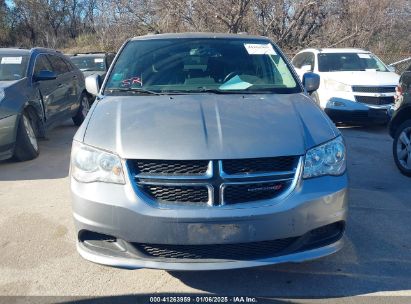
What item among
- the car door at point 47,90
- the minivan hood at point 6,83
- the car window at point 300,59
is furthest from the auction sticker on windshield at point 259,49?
the car window at point 300,59

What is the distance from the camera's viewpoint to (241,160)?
2.96 m

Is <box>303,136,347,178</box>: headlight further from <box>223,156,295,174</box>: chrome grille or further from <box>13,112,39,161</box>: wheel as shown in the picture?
<box>13,112,39,161</box>: wheel

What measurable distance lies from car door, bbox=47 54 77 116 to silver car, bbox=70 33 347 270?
5238mm

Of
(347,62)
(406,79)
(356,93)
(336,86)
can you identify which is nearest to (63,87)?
(336,86)

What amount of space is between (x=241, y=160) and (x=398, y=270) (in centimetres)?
158

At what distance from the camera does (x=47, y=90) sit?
773cm

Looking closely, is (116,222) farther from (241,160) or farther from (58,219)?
(58,219)

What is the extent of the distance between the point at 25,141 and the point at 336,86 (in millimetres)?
5991

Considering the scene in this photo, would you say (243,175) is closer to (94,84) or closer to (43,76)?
(94,84)

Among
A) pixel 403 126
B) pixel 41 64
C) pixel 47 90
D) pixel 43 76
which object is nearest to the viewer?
pixel 403 126

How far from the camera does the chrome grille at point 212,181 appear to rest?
289 cm

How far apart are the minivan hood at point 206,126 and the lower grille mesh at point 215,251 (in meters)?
0.56

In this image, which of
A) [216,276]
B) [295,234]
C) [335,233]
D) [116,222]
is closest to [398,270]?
[335,233]

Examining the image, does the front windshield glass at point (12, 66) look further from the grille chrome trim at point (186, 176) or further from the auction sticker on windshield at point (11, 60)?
the grille chrome trim at point (186, 176)
